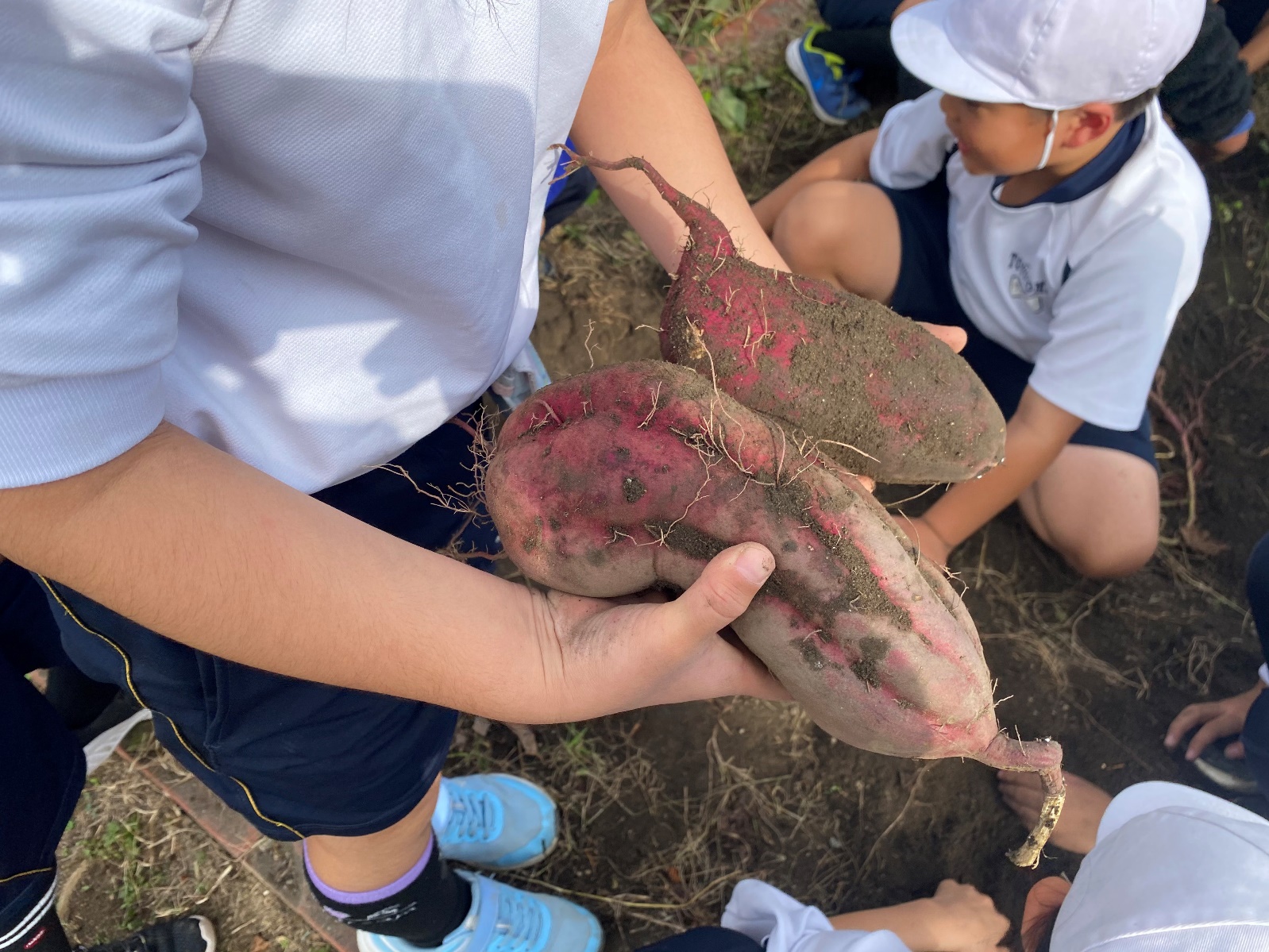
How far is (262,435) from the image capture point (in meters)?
1.06

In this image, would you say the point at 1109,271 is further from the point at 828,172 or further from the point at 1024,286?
the point at 828,172

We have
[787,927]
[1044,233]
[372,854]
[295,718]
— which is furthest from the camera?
[1044,233]

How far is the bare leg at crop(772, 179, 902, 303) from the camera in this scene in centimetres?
237

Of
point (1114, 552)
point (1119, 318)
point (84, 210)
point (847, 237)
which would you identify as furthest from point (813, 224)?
point (84, 210)

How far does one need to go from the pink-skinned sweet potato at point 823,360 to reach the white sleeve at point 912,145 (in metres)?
1.23

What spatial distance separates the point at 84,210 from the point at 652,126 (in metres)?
1.06

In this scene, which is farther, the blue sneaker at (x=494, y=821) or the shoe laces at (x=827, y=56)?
the shoe laces at (x=827, y=56)

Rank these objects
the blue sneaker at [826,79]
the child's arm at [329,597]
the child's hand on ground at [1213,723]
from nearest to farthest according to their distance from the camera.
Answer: the child's arm at [329,597]
the child's hand on ground at [1213,723]
the blue sneaker at [826,79]

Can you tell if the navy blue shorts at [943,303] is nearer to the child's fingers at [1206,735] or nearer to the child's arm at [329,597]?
the child's fingers at [1206,735]

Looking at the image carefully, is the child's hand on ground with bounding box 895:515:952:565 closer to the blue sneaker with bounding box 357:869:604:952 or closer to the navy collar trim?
the navy collar trim

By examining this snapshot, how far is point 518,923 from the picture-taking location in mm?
1909

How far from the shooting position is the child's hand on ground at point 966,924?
2.00m

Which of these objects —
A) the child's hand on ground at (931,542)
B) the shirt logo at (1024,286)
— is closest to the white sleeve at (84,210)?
the child's hand on ground at (931,542)

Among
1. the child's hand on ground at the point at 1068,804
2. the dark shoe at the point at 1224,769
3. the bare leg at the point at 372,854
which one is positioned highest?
the bare leg at the point at 372,854
